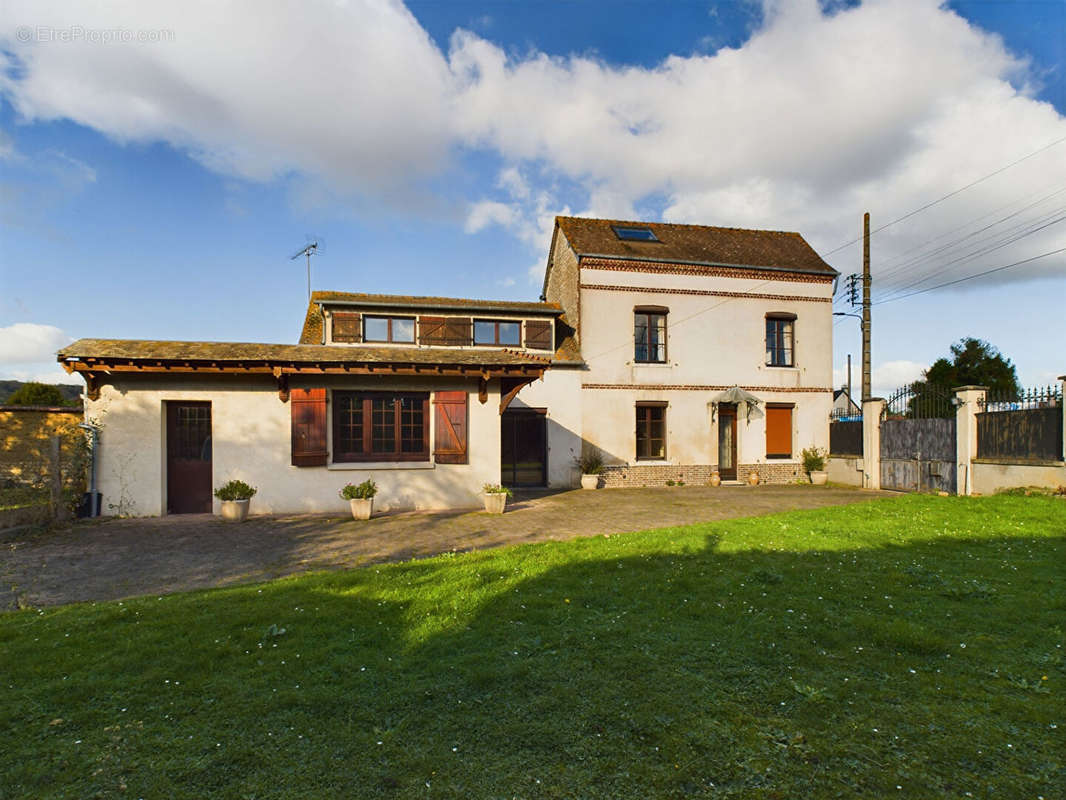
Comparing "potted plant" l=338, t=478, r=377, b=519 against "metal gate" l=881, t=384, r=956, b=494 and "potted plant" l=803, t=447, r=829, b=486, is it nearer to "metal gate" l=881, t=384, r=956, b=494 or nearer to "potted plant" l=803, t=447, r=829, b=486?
"metal gate" l=881, t=384, r=956, b=494

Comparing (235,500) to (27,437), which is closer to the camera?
(235,500)

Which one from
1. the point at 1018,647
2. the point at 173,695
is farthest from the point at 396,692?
the point at 1018,647

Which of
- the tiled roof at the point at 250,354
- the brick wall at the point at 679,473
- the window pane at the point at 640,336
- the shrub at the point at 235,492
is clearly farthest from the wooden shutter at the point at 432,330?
the shrub at the point at 235,492

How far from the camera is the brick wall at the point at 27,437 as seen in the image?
456 inches

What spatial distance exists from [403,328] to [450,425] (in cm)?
633

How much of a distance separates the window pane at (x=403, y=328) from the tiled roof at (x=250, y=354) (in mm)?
5084

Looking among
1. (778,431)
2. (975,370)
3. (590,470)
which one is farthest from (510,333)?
(975,370)

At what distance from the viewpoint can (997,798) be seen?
214cm

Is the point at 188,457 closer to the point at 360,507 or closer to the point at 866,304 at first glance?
the point at 360,507

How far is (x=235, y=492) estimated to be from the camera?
32.4 feet

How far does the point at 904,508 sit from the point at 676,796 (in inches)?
385

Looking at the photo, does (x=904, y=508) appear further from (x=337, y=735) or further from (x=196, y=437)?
(x=196, y=437)

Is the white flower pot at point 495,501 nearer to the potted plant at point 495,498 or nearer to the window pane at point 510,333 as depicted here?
the potted plant at point 495,498

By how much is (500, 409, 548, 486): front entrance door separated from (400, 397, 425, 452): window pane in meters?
5.28
